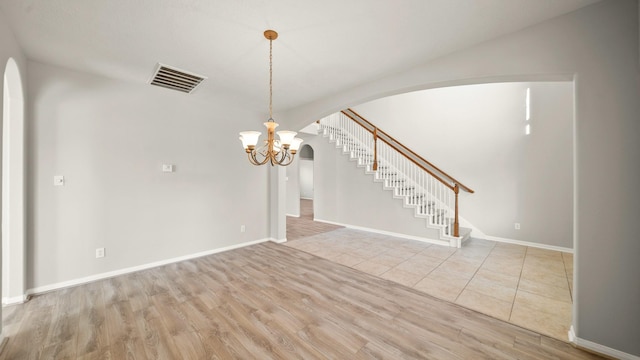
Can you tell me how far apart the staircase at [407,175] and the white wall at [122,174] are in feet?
10.6

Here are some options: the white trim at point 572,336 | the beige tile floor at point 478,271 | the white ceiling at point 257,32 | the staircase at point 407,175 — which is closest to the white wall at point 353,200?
the staircase at point 407,175

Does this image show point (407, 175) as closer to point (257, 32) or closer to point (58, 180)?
point (257, 32)

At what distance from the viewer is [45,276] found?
9.48ft

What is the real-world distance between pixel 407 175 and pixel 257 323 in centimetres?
478

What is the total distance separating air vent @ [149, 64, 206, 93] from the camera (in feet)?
9.92

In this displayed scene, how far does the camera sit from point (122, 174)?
3.38 meters

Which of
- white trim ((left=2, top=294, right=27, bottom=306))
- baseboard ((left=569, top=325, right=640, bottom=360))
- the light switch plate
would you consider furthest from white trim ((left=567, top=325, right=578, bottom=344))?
the light switch plate

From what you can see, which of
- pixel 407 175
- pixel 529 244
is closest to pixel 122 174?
pixel 407 175

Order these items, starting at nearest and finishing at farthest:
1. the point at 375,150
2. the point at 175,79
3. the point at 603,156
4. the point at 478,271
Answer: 1. the point at 603,156
2. the point at 175,79
3. the point at 478,271
4. the point at 375,150

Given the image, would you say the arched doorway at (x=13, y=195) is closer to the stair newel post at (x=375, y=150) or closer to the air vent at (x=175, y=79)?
the air vent at (x=175, y=79)

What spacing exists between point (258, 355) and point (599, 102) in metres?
3.37

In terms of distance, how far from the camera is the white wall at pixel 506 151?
14.4 feet

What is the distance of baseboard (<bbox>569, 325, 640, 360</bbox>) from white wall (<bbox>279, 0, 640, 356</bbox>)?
1cm

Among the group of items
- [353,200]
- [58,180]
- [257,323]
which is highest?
[58,180]
